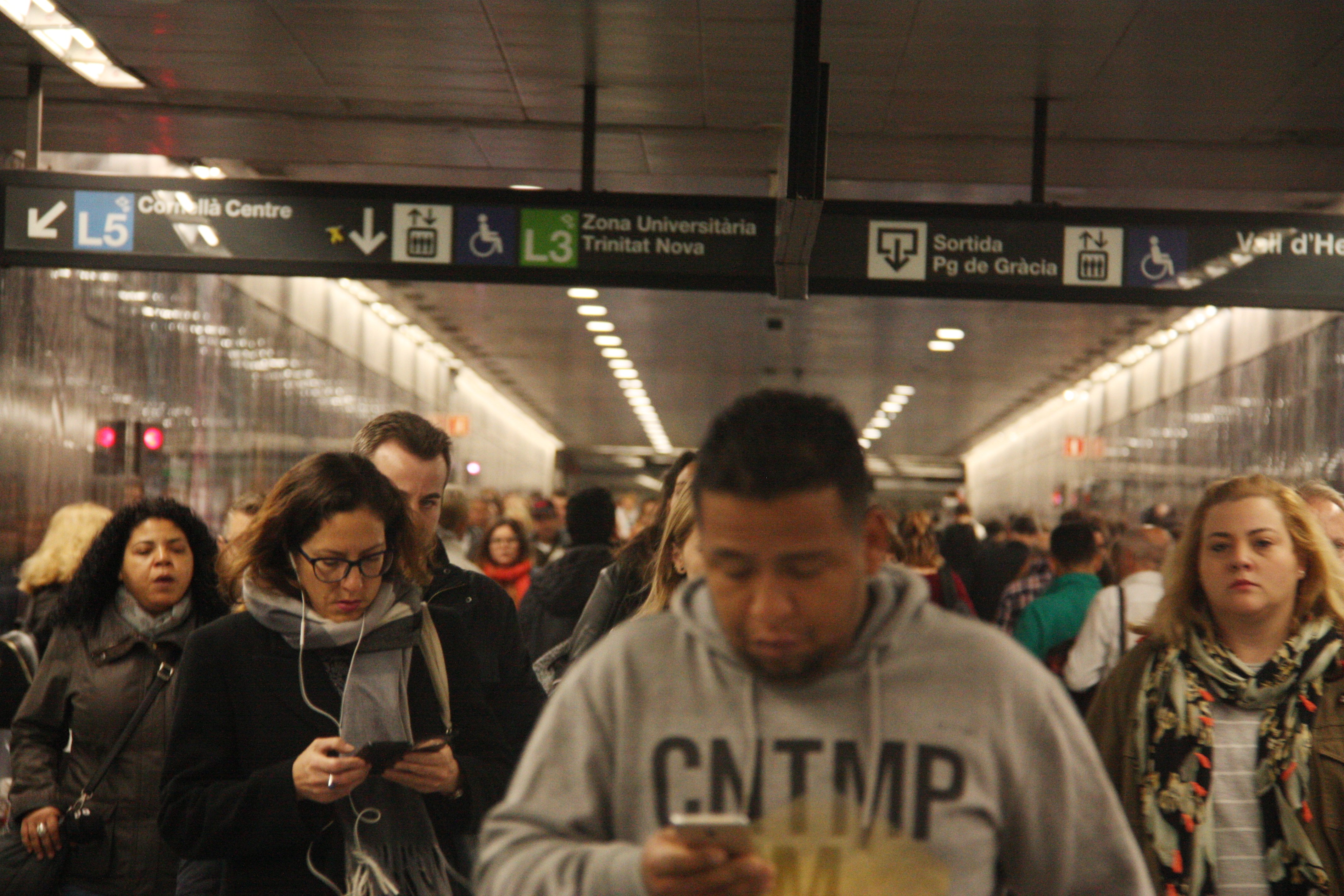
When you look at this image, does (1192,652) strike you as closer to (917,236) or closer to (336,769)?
(336,769)

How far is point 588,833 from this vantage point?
1.93m

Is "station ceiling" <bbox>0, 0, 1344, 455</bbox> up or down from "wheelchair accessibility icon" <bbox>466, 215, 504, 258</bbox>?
up

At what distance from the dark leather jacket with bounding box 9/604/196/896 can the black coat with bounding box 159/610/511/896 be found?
137 centimetres

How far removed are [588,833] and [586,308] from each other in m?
18.2

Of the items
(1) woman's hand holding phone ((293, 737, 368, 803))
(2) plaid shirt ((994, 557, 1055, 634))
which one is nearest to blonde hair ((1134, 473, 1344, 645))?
(1) woman's hand holding phone ((293, 737, 368, 803))

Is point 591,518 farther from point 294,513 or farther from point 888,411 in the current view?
point 888,411

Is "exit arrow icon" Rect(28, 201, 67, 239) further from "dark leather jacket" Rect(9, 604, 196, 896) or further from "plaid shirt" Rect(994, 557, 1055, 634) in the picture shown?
"plaid shirt" Rect(994, 557, 1055, 634)

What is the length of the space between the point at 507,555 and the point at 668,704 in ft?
28.9

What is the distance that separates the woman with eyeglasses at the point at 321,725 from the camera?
304cm

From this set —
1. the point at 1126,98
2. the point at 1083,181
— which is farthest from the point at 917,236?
the point at 1083,181

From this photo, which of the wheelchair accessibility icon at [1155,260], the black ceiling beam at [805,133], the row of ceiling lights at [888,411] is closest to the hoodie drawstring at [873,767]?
the black ceiling beam at [805,133]

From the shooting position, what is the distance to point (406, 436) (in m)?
4.23

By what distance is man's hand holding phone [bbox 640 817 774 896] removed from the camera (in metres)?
1.71

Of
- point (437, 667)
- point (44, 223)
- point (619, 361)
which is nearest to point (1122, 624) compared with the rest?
point (437, 667)
